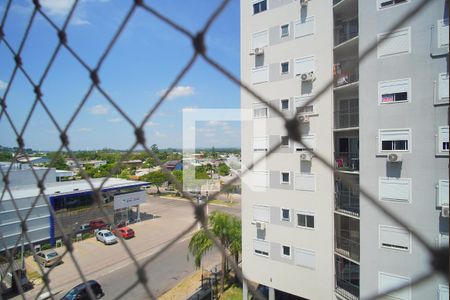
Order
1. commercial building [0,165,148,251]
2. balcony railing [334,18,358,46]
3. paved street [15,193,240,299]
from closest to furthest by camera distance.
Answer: balcony railing [334,18,358,46] → paved street [15,193,240,299] → commercial building [0,165,148,251]

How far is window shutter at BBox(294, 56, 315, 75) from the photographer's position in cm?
324

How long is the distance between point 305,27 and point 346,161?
1.67 m

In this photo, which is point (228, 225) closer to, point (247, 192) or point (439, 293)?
point (247, 192)

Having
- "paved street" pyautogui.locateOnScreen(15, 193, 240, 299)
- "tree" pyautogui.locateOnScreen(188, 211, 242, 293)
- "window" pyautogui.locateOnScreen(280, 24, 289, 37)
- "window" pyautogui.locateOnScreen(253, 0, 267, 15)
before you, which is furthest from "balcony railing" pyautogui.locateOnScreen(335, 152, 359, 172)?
"paved street" pyautogui.locateOnScreen(15, 193, 240, 299)

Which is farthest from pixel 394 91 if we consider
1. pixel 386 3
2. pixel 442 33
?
pixel 386 3

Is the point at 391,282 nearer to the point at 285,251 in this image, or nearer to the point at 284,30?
the point at 285,251

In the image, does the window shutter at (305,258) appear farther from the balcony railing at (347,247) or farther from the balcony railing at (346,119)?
the balcony railing at (346,119)

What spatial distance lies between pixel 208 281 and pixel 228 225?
55.7 inches

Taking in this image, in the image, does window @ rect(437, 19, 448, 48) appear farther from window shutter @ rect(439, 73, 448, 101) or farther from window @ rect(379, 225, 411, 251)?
window @ rect(379, 225, 411, 251)

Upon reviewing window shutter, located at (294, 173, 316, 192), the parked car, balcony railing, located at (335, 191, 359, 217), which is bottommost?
the parked car

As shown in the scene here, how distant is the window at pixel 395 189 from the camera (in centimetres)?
Result: 246

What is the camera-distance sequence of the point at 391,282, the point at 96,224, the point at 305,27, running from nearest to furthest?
the point at 391,282
the point at 305,27
the point at 96,224

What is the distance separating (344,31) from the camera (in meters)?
3.19

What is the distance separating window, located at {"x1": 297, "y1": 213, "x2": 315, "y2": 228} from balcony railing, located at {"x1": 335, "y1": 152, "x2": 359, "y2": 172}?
67 cm
